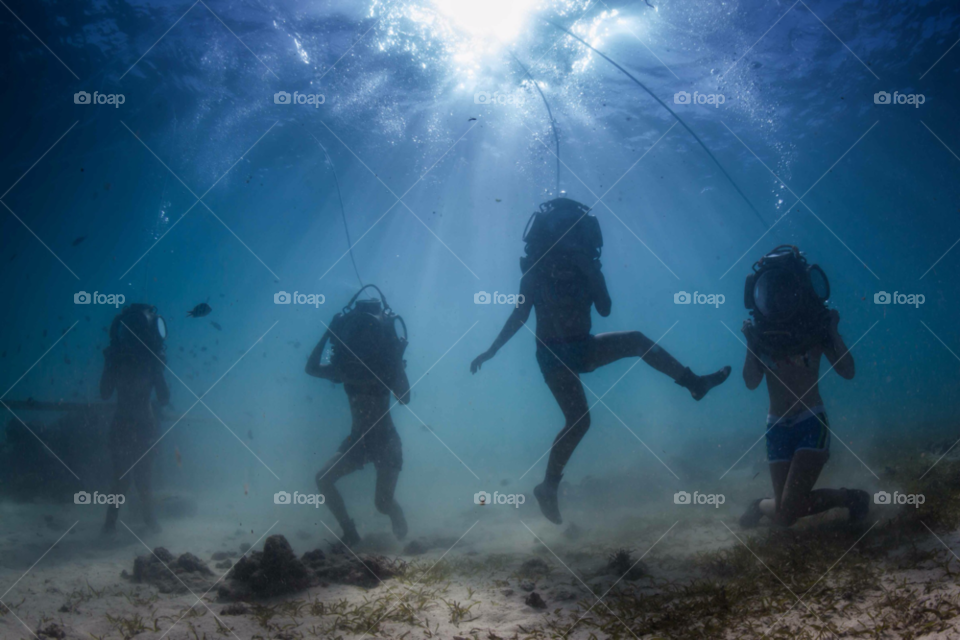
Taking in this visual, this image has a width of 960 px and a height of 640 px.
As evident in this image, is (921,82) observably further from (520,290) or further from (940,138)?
(520,290)

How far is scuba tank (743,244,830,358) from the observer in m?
4.68

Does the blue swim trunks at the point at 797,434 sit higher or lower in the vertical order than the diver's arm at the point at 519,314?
lower

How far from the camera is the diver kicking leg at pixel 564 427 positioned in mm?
5355

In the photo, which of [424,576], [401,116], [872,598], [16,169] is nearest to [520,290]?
[424,576]

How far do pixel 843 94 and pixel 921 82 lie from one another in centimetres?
318

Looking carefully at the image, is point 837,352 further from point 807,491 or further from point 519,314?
point 519,314

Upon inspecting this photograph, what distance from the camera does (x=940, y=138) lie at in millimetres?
22734
